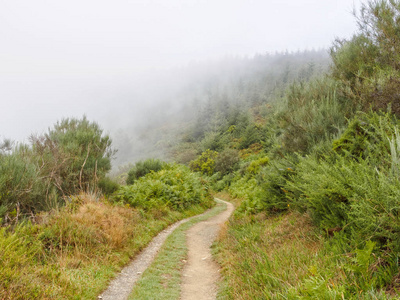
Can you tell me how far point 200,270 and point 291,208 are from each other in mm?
3155

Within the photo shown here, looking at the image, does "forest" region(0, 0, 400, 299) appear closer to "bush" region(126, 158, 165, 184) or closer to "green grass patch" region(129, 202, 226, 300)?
"green grass patch" region(129, 202, 226, 300)

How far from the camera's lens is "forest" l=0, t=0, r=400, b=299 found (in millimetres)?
3115

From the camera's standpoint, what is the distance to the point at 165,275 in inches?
242

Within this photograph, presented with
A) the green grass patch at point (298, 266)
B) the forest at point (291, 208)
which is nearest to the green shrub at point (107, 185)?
the forest at point (291, 208)

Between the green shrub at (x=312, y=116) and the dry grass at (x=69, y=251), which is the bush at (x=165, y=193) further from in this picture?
the green shrub at (x=312, y=116)

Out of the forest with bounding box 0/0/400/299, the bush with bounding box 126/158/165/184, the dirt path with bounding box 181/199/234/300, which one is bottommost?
the dirt path with bounding box 181/199/234/300

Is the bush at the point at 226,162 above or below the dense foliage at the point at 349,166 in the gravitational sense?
below

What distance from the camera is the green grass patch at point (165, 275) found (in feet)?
16.5

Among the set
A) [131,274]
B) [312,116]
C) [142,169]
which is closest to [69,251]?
[131,274]

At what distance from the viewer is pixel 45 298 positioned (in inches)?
147

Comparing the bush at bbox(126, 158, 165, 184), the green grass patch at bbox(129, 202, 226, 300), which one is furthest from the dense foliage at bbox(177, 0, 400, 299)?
the bush at bbox(126, 158, 165, 184)

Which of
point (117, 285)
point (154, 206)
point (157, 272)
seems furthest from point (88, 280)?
point (154, 206)

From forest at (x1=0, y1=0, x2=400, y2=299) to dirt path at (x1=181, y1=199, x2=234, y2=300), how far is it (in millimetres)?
409

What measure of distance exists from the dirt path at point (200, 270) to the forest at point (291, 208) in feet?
1.34
